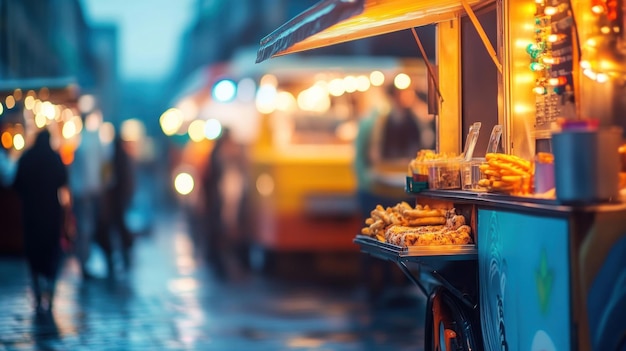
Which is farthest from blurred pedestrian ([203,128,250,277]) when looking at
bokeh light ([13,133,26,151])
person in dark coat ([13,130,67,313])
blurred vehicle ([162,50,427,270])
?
person in dark coat ([13,130,67,313])

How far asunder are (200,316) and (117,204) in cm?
626

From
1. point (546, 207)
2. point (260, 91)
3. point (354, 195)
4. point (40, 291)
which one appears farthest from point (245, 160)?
point (546, 207)

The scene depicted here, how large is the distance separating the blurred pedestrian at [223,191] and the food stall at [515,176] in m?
10.4

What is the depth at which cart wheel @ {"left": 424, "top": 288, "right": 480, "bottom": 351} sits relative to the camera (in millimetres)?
6891

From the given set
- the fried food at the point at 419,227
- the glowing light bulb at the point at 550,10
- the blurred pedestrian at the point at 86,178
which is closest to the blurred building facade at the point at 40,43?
the blurred pedestrian at the point at 86,178

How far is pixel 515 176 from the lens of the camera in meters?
6.37

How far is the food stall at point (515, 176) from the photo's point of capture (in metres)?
5.32

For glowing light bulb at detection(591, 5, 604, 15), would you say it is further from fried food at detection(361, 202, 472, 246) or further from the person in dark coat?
the person in dark coat

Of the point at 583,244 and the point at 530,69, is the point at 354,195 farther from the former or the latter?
the point at 583,244

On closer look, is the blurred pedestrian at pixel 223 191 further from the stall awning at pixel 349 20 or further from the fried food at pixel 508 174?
the fried food at pixel 508 174

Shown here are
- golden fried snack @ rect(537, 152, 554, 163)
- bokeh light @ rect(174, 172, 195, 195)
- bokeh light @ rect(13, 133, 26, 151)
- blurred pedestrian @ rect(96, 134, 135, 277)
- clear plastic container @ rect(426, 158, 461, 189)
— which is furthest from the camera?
bokeh light @ rect(174, 172, 195, 195)

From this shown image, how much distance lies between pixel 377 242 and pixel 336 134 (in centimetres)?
1009

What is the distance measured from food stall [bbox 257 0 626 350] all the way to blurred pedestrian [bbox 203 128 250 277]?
10398 mm

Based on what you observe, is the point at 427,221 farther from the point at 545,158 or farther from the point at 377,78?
the point at 377,78
